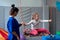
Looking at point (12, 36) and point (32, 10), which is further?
point (32, 10)

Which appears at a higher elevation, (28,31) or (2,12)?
(2,12)

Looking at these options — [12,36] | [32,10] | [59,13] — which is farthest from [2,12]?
[12,36]

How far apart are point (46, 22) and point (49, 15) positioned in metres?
0.20

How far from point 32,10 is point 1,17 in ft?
2.28

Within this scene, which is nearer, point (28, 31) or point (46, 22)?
point (28, 31)

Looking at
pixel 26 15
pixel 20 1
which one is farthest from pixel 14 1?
pixel 26 15

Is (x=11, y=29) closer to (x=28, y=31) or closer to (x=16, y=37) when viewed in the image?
(x=16, y=37)

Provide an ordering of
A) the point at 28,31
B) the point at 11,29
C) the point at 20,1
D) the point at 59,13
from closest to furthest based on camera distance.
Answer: the point at 11,29, the point at 28,31, the point at 20,1, the point at 59,13

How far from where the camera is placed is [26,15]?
12.5 feet

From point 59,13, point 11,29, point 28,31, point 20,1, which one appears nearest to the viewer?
point 11,29

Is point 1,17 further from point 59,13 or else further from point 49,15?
point 59,13

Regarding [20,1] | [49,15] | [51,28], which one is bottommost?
[51,28]

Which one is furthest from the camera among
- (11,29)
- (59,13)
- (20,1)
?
(59,13)

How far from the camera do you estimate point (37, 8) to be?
12.8 feet
